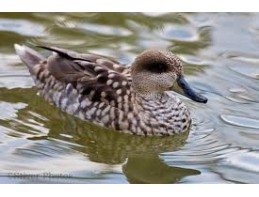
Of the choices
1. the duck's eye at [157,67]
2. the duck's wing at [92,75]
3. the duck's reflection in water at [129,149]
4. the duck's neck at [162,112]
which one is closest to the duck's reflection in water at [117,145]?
the duck's reflection in water at [129,149]

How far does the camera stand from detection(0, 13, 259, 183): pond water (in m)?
7.52

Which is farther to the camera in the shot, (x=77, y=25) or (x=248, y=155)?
(x=77, y=25)

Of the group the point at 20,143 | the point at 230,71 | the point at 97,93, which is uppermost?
the point at 230,71

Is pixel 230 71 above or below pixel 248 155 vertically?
above

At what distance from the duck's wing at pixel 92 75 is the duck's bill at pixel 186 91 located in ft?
1.45

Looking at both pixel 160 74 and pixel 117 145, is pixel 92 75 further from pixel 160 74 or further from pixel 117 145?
pixel 117 145

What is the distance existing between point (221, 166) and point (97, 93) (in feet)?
4.49

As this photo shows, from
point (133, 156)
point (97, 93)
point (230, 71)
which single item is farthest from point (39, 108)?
point (230, 71)

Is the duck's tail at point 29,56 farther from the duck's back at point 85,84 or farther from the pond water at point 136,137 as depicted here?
the pond water at point 136,137

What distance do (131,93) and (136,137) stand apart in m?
0.40

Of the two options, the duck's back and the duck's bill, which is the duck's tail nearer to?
the duck's back

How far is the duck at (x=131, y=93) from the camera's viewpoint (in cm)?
827

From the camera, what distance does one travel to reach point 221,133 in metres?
8.23

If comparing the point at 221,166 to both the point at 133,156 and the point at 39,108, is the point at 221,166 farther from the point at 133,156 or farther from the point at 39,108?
the point at 39,108
